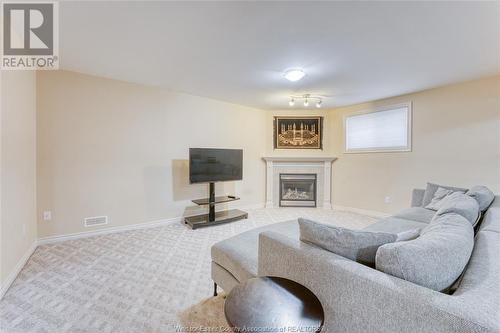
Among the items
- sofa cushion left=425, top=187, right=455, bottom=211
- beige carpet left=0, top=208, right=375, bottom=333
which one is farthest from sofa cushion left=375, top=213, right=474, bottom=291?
sofa cushion left=425, top=187, right=455, bottom=211

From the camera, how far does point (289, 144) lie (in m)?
5.60

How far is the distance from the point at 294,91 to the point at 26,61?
3625 mm

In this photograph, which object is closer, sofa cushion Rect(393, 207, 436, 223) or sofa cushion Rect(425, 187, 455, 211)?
sofa cushion Rect(393, 207, 436, 223)

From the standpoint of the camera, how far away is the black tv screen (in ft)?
12.7

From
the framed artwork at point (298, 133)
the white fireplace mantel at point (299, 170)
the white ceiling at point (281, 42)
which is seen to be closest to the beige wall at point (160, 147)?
the white ceiling at point (281, 42)

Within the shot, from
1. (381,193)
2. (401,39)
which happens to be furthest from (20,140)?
(381,193)

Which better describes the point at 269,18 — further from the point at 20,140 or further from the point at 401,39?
the point at 20,140

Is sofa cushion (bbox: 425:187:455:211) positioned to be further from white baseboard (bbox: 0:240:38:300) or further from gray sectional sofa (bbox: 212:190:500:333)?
white baseboard (bbox: 0:240:38:300)

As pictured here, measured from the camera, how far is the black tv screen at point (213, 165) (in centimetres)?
386

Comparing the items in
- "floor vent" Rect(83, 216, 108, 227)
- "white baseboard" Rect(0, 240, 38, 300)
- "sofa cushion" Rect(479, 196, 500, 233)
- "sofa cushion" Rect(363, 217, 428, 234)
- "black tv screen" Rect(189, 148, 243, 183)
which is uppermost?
"black tv screen" Rect(189, 148, 243, 183)

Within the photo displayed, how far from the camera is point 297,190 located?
5648 millimetres

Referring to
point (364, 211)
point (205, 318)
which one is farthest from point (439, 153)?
point (205, 318)

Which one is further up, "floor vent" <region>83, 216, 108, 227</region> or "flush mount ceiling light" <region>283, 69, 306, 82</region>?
"flush mount ceiling light" <region>283, 69, 306, 82</region>

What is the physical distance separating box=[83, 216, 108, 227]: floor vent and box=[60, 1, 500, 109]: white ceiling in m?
2.11
